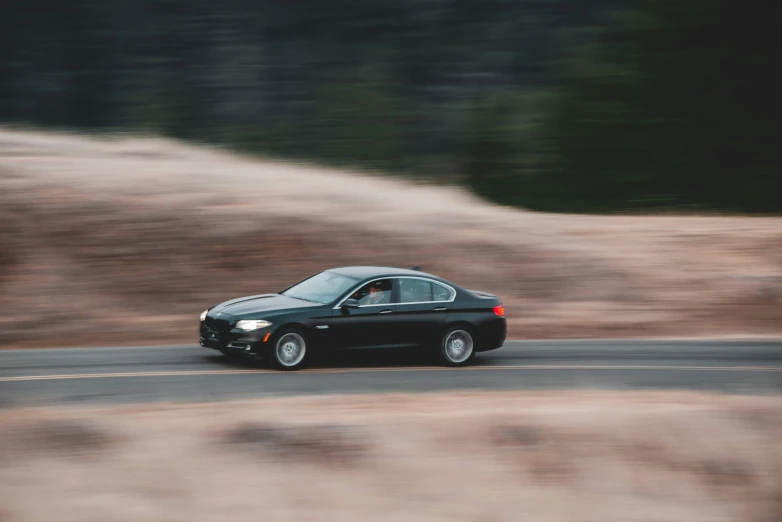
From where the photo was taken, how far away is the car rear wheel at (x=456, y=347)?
13.8 metres

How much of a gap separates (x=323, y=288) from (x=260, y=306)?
1.03 m

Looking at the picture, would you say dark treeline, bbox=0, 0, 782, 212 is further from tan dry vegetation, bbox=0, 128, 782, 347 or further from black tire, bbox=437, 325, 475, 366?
A: black tire, bbox=437, 325, 475, 366

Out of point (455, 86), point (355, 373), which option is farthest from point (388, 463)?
point (455, 86)

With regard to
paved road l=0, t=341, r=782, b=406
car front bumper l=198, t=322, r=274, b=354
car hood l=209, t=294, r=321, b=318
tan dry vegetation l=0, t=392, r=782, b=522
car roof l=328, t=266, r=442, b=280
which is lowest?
tan dry vegetation l=0, t=392, r=782, b=522

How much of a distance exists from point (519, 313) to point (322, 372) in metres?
7.30

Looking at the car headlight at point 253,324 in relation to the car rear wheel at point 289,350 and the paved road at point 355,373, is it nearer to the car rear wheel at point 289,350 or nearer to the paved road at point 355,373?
the car rear wheel at point 289,350

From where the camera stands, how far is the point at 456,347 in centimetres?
1395

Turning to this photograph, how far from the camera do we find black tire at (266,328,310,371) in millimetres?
12781

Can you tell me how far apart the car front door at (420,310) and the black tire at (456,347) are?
0.16 metres

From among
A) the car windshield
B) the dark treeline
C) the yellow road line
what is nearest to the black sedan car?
the car windshield

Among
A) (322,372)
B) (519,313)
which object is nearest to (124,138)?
(519,313)

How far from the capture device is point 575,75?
156ft

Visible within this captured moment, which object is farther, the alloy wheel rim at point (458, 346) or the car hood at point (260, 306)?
the alloy wheel rim at point (458, 346)

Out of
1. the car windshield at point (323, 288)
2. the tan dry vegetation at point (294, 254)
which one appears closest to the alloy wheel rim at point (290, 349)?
the car windshield at point (323, 288)
